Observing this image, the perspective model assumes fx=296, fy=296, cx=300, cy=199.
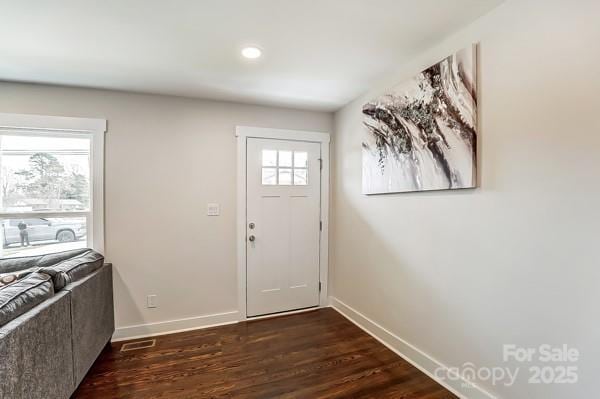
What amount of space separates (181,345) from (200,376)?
0.58m

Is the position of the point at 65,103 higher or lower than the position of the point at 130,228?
→ higher

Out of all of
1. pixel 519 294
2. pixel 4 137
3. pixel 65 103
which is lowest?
pixel 519 294

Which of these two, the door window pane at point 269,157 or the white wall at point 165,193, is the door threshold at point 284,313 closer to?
the white wall at point 165,193

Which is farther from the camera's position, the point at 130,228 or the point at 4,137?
the point at 130,228

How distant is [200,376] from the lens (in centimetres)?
221

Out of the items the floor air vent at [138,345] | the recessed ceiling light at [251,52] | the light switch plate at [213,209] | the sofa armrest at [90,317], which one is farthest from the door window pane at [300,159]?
the floor air vent at [138,345]

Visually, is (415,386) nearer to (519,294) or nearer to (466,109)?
(519,294)

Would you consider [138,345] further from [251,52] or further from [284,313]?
[251,52]

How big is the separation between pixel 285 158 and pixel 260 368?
2.10m

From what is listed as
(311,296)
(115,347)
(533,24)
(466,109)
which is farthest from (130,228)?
(533,24)

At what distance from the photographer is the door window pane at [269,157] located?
3.32m

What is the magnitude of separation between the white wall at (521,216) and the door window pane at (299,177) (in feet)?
4.34

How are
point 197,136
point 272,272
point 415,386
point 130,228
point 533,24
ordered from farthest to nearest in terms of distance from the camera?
1. point 272,272
2. point 197,136
3. point 130,228
4. point 415,386
5. point 533,24

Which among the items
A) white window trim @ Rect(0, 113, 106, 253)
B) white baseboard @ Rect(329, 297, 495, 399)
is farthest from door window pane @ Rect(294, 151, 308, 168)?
white window trim @ Rect(0, 113, 106, 253)
